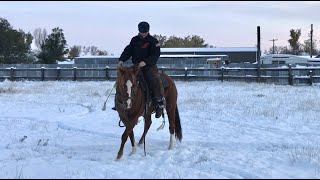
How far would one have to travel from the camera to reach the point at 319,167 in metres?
6.40

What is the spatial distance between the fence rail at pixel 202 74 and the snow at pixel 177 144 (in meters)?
15.6

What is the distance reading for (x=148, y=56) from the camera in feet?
26.7

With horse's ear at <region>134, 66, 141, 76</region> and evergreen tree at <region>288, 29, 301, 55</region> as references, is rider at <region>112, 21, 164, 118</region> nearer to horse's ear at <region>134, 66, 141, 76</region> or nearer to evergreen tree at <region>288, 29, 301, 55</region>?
horse's ear at <region>134, 66, 141, 76</region>

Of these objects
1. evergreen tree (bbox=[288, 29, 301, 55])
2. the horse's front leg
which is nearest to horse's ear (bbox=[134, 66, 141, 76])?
the horse's front leg

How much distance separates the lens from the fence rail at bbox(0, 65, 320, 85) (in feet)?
102

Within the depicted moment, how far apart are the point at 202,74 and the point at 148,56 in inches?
1053

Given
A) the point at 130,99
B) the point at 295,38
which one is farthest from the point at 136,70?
the point at 295,38

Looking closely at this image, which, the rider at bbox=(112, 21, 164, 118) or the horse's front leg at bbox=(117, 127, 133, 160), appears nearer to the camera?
the horse's front leg at bbox=(117, 127, 133, 160)

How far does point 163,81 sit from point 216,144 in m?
1.71

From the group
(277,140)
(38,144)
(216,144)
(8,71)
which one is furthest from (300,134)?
(8,71)

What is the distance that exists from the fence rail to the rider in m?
21.9

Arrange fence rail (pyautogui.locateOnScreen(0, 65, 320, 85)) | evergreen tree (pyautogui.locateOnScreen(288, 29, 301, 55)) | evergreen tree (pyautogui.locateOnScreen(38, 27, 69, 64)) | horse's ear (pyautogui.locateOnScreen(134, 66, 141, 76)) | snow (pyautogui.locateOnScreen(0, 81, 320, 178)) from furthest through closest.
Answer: evergreen tree (pyautogui.locateOnScreen(288, 29, 301, 55))
evergreen tree (pyautogui.locateOnScreen(38, 27, 69, 64))
fence rail (pyautogui.locateOnScreen(0, 65, 320, 85))
horse's ear (pyautogui.locateOnScreen(134, 66, 141, 76))
snow (pyautogui.locateOnScreen(0, 81, 320, 178))

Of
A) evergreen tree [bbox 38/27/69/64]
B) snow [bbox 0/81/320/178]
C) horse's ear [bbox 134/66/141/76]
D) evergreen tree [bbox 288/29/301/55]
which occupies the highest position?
evergreen tree [bbox 288/29/301/55]

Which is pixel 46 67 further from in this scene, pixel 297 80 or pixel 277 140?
pixel 277 140
